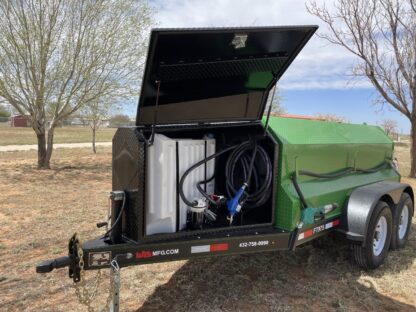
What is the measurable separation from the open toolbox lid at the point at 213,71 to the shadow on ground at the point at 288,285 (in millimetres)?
1637

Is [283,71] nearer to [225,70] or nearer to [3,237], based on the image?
[225,70]

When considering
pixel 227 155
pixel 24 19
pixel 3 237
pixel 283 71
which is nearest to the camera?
pixel 283 71

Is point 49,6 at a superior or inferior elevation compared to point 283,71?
superior

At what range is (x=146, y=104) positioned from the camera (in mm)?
3047

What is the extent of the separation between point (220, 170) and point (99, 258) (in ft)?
5.14

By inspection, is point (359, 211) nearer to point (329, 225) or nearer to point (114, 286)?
point (329, 225)

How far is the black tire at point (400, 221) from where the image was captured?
495 cm

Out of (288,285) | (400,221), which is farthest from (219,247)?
(400,221)

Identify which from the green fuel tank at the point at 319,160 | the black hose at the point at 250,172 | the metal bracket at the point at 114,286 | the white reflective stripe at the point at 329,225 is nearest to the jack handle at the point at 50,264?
the metal bracket at the point at 114,286

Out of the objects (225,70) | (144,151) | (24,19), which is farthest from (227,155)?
(24,19)

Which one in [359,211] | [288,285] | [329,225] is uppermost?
[359,211]

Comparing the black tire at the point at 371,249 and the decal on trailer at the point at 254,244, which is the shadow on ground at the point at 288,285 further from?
the decal on trailer at the point at 254,244

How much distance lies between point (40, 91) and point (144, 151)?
11233mm

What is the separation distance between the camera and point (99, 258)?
2705mm
